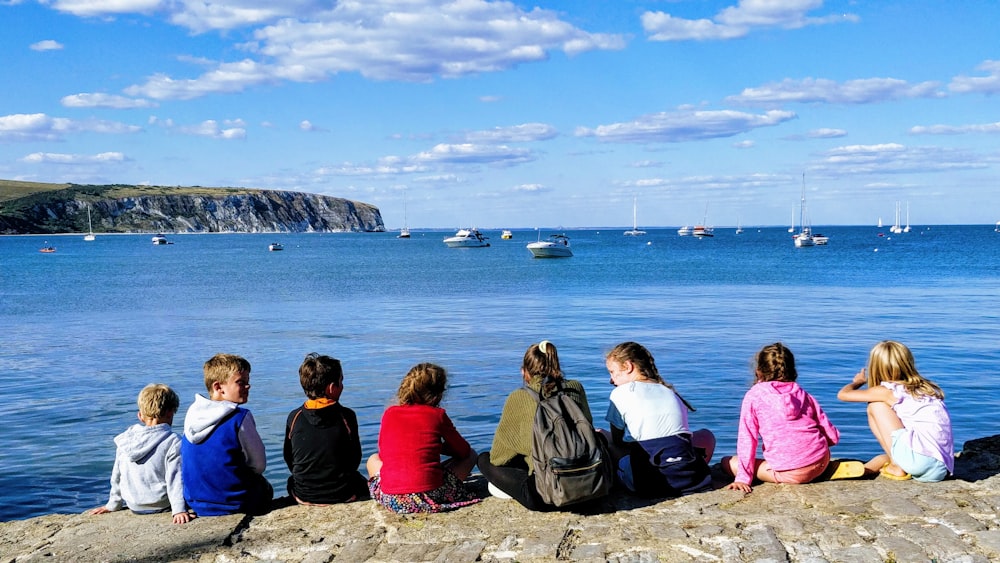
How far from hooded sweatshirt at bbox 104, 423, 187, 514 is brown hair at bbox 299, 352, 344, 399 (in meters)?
1.08

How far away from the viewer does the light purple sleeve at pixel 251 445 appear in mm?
5906

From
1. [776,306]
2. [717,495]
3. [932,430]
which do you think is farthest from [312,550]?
[776,306]

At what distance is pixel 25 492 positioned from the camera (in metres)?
9.32

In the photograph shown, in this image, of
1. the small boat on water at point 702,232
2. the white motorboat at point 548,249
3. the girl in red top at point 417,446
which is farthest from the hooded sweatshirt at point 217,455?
the small boat on water at point 702,232

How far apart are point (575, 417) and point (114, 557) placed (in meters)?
3.09

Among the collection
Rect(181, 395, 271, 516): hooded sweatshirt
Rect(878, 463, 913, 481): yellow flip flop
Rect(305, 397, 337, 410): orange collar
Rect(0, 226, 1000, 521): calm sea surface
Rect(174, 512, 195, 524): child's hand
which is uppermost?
Rect(305, 397, 337, 410): orange collar

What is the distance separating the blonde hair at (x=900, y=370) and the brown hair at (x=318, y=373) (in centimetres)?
396

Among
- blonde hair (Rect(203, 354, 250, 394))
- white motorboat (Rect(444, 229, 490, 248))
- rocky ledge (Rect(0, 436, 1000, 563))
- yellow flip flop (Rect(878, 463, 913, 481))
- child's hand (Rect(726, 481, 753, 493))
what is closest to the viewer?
rocky ledge (Rect(0, 436, 1000, 563))

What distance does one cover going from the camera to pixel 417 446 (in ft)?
19.5

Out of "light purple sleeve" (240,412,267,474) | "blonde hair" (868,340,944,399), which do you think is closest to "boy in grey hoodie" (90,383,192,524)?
A: "light purple sleeve" (240,412,267,474)

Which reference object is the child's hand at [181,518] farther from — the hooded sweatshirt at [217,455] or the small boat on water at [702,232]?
the small boat on water at [702,232]

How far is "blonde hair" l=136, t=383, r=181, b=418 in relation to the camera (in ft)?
19.6

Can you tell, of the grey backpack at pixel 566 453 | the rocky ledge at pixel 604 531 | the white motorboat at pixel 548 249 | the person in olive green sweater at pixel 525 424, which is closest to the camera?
the rocky ledge at pixel 604 531

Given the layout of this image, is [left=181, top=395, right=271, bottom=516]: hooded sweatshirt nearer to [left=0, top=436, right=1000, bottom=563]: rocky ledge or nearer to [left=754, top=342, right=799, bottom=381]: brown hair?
[left=0, top=436, right=1000, bottom=563]: rocky ledge
